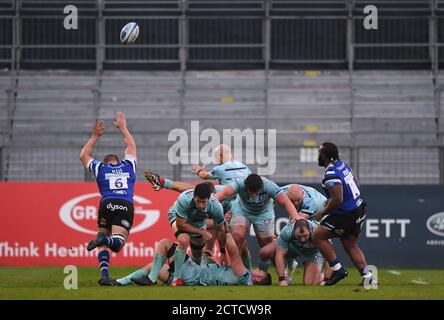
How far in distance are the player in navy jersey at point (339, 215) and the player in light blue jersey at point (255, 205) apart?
2.16 feet

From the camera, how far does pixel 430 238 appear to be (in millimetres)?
23688

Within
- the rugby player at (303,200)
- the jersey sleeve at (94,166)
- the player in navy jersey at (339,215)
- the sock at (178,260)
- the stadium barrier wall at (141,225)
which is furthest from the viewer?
the stadium barrier wall at (141,225)

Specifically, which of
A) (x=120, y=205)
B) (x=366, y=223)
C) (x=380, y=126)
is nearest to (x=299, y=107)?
(x=380, y=126)

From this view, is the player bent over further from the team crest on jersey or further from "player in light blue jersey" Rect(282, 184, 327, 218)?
the team crest on jersey

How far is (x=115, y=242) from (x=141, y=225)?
24.0 ft

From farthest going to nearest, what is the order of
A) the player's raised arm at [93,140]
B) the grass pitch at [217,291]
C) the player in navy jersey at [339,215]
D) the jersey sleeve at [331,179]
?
1. the player's raised arm at [93,140]
2. the player in navy jersey at [339,215]
3. the jersey sleeve at [331,179]
4. the grass pitch at [217,291]

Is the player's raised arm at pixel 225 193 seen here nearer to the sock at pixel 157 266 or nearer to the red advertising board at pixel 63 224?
the sock at pixel 157 266

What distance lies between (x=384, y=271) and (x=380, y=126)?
6697 mm

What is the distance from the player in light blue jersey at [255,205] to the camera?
16731mm

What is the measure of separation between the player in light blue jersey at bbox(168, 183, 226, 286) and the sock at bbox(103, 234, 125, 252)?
91cm

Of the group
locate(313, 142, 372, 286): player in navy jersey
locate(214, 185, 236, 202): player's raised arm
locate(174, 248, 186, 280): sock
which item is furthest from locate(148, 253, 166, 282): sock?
locate(313, 142, 372, 286): player in navy jersey

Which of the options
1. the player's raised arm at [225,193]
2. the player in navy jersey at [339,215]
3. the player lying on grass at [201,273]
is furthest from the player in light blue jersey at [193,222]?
the player in navy jersey at [339,215]

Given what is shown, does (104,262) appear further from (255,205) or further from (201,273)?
(255,205)

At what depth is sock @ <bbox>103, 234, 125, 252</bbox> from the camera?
16219mm
